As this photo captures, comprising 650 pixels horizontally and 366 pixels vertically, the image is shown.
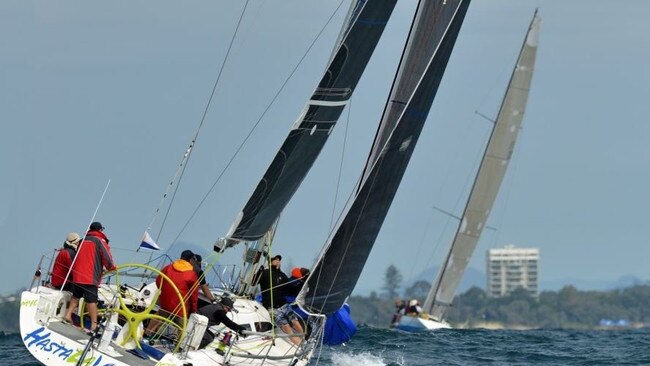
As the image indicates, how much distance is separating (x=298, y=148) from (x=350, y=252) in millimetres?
2326

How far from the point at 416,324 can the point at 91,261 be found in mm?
22440

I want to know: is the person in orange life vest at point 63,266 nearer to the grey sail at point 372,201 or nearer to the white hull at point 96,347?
the white hull at point 96,347

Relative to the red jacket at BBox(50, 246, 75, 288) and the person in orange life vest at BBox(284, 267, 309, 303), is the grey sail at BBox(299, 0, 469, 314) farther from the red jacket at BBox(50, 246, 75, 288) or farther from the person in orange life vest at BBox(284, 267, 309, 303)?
the red jacket at BBox(50, 246, 75, 288)

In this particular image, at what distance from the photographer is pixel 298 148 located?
64.4ft

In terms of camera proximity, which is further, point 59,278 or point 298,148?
point 298,148

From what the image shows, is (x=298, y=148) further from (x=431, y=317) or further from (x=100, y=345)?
(x=431, y=317)

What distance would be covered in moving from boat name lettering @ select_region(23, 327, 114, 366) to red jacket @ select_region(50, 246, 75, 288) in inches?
45.8

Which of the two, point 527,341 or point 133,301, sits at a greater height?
point 527,341

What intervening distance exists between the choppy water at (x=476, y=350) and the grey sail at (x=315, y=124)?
2.32 metres

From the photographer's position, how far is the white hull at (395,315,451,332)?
37656mm

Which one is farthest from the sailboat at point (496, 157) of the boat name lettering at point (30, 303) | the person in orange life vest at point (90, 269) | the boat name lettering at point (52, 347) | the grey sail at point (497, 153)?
the boat name lettering at point (52, 347)

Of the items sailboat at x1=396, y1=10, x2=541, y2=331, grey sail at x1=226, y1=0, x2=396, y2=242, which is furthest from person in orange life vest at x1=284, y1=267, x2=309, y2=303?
sailboat at x1=396, y1=10, x2=541, y2=331

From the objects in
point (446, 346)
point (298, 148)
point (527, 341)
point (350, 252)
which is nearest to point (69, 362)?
point (350, 252)

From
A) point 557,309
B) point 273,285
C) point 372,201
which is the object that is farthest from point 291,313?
point 557,309
